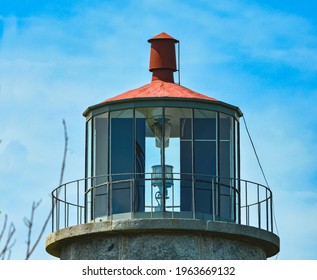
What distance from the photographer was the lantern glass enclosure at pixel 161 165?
13.6 m

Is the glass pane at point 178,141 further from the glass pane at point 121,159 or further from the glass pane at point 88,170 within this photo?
the glass pane at point 88,170

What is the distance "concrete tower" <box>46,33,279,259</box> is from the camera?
13.3 m

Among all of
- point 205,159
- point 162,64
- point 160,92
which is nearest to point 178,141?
point 205,159

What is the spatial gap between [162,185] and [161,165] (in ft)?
1.33

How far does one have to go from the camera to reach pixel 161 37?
50.3 feet

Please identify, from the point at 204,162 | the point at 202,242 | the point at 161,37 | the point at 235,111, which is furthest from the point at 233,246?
the point at 161,37

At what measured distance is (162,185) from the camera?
532 inches

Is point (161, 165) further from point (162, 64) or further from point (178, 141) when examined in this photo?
point (162, 64)

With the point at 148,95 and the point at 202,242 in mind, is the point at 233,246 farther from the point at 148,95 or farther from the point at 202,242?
the point at 148,95

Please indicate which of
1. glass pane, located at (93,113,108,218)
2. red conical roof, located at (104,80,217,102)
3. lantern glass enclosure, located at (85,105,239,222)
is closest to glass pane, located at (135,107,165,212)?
lantern glass enclosure, located at (85,105,239,222)

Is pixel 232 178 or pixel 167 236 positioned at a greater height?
pixel 232 178
